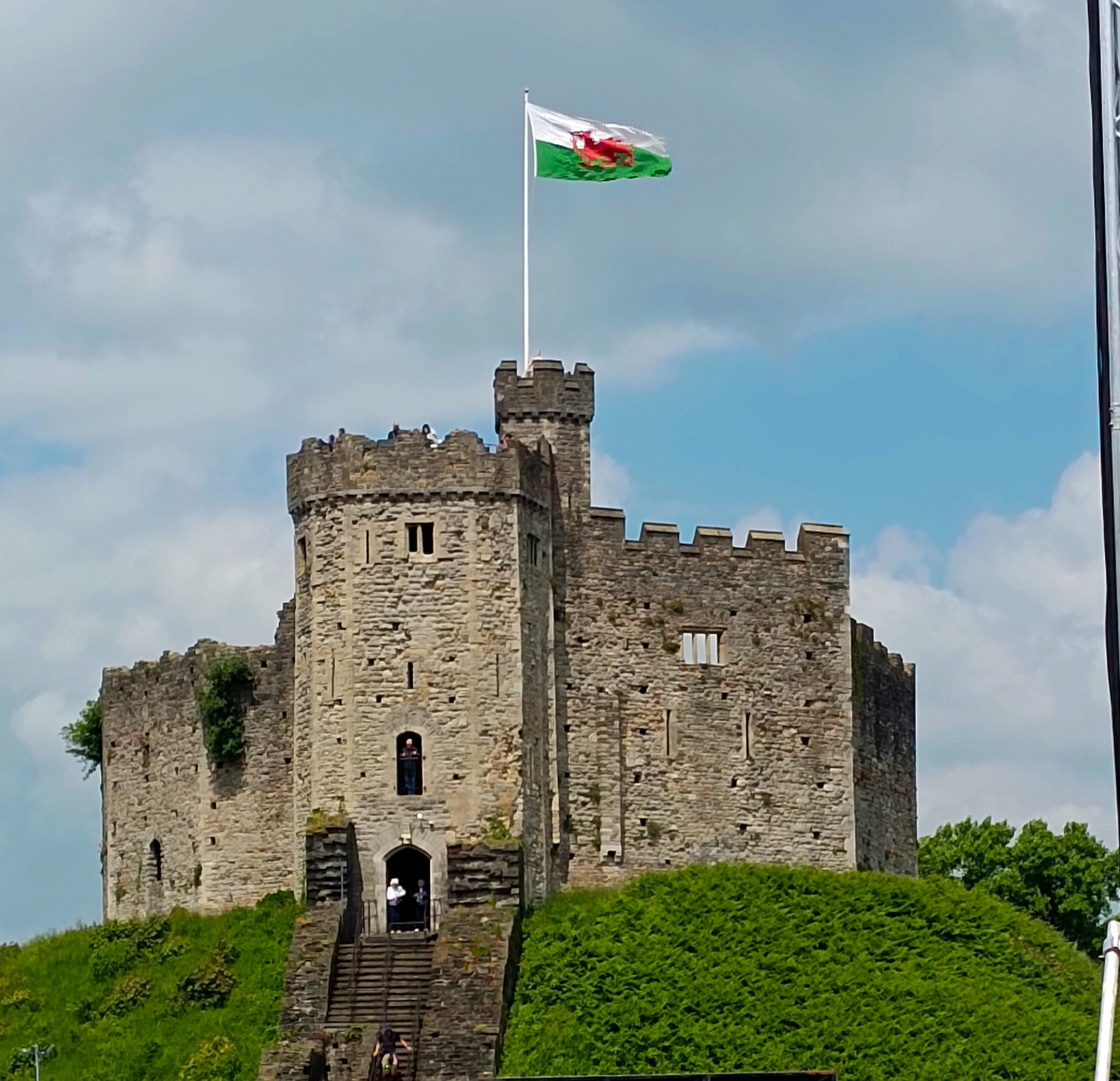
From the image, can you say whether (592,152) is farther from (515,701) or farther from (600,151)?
(515,701)

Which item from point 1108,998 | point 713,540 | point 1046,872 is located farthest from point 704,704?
point 1108,998

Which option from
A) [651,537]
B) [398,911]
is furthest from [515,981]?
[651,537]

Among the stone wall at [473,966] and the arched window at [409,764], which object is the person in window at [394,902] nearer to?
the stone wall at [473,966]

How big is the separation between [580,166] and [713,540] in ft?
29.3

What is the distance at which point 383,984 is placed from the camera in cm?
5294

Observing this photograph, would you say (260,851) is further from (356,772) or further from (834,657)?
(834,657)

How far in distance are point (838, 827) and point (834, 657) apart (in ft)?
12.6

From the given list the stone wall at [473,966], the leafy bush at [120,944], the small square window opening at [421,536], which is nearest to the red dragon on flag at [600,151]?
the small square window opening at [421,536]

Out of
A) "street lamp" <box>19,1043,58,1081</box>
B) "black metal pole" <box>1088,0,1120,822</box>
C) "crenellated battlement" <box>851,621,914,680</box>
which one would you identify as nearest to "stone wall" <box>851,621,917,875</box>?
"crenellated battlement" <box>851,621,914,680</box>

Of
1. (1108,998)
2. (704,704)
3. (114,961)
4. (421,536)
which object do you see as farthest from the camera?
(704,704)

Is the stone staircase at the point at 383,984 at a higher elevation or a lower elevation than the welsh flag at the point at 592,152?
lower

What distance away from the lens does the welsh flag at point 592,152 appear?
5959cm

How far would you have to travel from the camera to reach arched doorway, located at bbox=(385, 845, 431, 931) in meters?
55.2

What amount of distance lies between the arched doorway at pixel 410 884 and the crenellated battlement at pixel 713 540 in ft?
29.1
